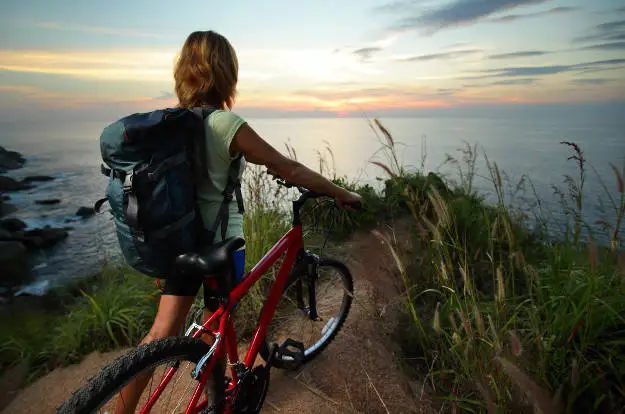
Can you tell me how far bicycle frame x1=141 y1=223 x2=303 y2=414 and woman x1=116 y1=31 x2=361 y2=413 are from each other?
146mm

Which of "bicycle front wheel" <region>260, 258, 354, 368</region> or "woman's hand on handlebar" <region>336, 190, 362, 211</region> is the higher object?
"woman's hand on handlebar" <region>336, 190, 362, 211</region>

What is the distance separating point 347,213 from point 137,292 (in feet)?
9.90

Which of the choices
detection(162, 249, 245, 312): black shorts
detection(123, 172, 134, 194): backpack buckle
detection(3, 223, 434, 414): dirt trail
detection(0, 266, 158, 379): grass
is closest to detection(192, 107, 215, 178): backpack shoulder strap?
detection(123, 172, 134, 194): backpack buckle

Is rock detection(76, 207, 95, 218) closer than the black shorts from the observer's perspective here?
No

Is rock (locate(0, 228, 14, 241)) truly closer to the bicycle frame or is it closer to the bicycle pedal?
the bicycle pedal

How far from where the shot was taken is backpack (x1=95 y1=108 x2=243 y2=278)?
1865 mm

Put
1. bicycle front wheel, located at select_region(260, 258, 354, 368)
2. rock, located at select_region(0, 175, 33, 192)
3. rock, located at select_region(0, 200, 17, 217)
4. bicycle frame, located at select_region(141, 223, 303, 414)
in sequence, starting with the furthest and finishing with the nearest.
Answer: rock, located at select_region(0, 175, 33, 192) < rock, located at select_region(0, 200, 17, 217) < bicycle front wheel, located at select_region(260, 258, 354, 368) < bicycle frame, located at select_region(141, 223, 303, 414)

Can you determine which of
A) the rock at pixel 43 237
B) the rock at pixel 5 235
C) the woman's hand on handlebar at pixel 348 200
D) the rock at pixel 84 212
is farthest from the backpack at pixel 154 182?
the rock at pixel 84 212

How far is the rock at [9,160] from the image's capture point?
21930mm

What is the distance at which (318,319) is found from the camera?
3.40 metres

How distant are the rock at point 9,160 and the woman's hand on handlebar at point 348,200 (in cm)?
2571

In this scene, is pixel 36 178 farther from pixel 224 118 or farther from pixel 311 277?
pixel 224 118

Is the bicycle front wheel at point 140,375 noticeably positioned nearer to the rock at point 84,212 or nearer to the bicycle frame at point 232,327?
the bicycle frame at point 232,327

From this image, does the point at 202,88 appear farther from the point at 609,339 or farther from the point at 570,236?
the point at 570,236
